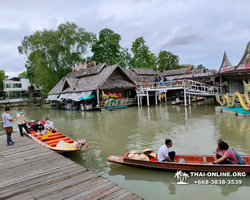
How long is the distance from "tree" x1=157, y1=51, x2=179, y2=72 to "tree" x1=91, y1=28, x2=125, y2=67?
1757 centimetres

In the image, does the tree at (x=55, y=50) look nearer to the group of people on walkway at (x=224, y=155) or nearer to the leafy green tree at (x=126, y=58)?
the leafy green tree at (x=126, y=58)

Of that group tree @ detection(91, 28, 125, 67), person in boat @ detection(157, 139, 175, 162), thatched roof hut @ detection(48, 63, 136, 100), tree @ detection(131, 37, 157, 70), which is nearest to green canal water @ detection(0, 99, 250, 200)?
person in boat @ detection(157, 139, 175, 162)

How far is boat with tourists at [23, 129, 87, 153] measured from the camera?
7121mm

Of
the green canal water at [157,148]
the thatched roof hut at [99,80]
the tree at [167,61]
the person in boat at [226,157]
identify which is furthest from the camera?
the tree at [167,61]

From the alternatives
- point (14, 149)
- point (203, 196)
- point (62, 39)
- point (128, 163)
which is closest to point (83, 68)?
point (62, 39)

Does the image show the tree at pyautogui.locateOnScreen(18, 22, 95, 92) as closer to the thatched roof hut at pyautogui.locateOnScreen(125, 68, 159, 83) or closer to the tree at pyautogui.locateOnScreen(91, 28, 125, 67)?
the tree at pyautogui.locateOnScreen(91, 28, 125, 67)

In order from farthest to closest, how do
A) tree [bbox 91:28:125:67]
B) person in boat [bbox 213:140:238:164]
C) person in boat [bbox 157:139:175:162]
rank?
1. tree [bbox 91:28:125:67]
2. person in boat [bbox 157:139:175:162]
3. person in boat [bbox 213:140:238:164]

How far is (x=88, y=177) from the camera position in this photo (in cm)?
467

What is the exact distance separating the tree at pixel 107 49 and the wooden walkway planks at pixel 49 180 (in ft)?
104

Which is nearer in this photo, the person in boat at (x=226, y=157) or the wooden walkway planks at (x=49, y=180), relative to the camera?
the wooden walkway planks at (x=49, y=180)

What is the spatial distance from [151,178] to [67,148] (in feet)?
11.0

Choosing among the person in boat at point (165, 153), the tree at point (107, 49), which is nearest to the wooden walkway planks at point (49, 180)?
the person in boat at point (165, 153)

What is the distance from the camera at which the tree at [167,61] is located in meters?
52.1

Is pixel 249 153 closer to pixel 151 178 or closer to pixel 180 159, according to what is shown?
pixel 180 159
